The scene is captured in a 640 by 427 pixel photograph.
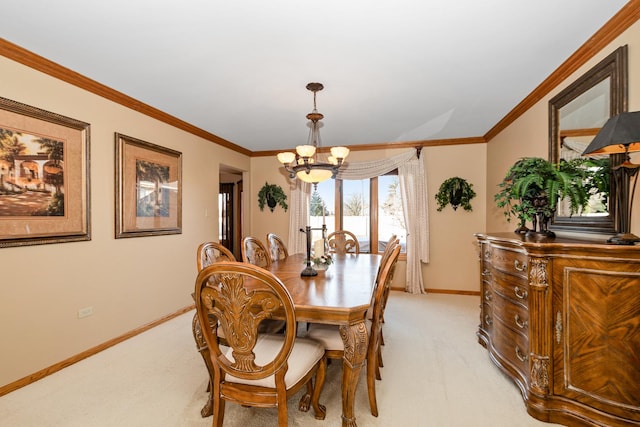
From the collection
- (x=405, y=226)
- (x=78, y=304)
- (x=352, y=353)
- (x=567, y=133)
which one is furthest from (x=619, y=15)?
(x=78, y=304)

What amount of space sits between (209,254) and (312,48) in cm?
169

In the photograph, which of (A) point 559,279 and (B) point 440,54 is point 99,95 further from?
(A) point 559,279

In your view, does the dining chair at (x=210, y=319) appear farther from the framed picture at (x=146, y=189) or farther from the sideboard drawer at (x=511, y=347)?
the sideboard drawer at (x=511, y=347)

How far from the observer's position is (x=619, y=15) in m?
1.85

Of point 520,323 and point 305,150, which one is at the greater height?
point 305,150

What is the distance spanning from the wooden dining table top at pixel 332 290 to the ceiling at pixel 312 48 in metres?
1.67

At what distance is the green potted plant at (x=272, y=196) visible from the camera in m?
5.36

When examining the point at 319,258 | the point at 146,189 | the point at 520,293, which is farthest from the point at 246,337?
the point at 146,189

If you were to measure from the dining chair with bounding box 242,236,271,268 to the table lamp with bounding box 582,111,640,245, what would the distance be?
8.14ft

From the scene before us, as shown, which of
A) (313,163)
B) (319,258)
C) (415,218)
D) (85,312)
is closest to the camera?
(319,258)

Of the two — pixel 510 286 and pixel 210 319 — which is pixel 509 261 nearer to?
pixel 510 286

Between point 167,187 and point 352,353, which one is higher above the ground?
point 167,187

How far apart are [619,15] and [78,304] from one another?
4.44 m

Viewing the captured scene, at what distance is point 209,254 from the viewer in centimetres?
230
